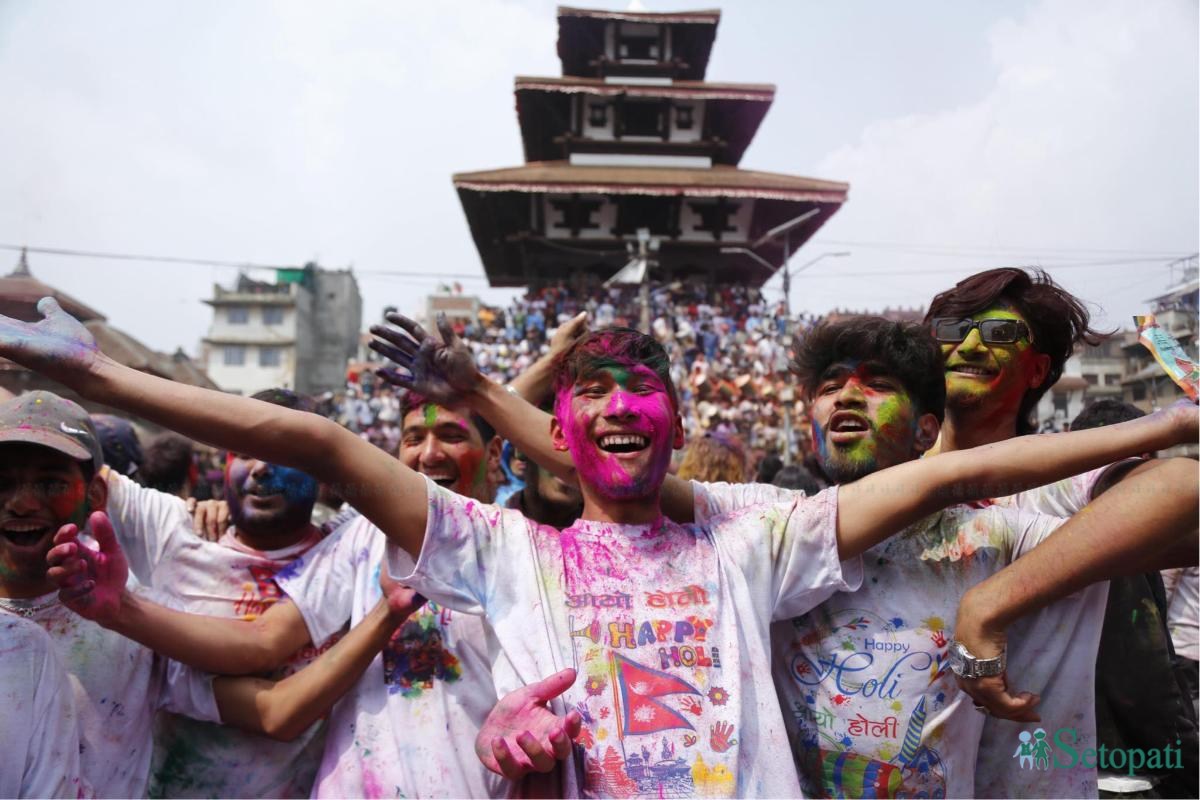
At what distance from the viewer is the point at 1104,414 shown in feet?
10.4

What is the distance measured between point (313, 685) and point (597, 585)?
754 mm

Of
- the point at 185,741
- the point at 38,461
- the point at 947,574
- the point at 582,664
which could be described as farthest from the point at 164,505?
the point at 947,574

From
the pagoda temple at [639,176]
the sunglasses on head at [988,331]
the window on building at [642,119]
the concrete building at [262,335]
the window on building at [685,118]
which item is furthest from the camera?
the concrete building at [262,335]

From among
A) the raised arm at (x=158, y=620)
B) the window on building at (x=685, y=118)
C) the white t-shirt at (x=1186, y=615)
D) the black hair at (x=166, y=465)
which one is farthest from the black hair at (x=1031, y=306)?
the window on building at (x=685, y=118)

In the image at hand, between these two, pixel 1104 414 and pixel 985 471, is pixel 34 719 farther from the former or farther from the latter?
pixel 1104 414

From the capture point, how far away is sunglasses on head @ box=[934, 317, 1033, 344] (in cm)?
232

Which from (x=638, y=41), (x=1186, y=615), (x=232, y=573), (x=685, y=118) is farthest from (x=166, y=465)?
(x=638, y=41)

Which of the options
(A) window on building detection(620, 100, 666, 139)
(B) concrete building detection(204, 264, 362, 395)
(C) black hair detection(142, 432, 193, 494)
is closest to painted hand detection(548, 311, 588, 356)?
(C) black hair detection(142, 432, 193, 494)

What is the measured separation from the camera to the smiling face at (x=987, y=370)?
2.32m

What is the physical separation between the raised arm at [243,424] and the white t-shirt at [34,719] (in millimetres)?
584

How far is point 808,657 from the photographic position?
6.46ft

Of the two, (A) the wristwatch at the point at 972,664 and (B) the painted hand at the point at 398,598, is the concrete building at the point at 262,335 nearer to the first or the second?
(B) the painted hand at the point at 398,598

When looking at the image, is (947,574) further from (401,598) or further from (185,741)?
(185,741)

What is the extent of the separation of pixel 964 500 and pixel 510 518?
104cm
